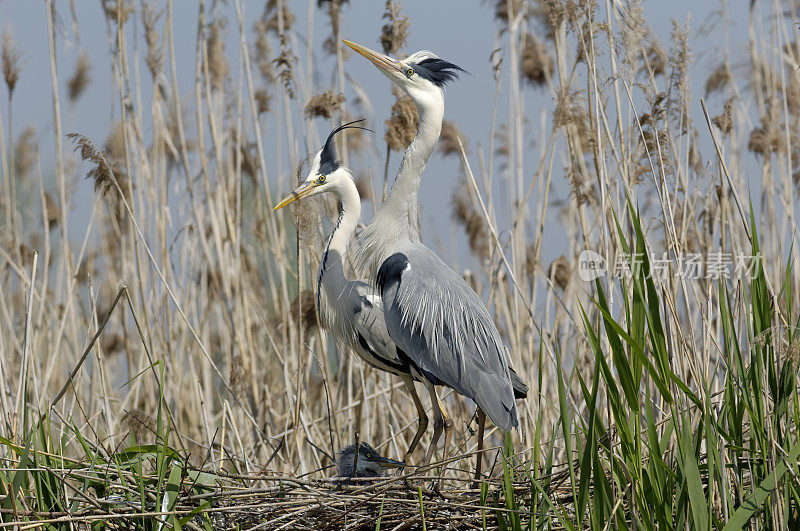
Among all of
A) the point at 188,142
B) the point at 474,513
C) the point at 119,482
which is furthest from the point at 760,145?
the point at 119,482

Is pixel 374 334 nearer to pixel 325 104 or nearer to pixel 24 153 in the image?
pixel 325 104

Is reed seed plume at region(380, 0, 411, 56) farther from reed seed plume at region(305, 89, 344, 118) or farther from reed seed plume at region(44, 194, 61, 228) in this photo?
reed seed plume at region(44, 194, 61, 228)

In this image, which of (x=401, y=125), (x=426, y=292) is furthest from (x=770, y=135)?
(x=426, y=292)

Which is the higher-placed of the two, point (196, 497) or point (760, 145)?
point (760, 145)

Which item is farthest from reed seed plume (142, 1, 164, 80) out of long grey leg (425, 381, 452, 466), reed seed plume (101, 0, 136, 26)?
long grey leg (425, 381, 452, 466)

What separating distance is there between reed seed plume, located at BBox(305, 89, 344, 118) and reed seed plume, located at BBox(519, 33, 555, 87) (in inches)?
36.7

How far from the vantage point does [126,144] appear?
10.9 feet

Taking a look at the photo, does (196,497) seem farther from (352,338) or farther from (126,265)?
(126,265)

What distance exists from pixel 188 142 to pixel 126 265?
773 millimetres

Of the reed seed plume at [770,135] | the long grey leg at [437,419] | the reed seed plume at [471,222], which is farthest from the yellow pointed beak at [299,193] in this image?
the reed seed plume at [770,135]

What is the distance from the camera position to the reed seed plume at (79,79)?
396cm

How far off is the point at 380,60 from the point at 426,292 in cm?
78

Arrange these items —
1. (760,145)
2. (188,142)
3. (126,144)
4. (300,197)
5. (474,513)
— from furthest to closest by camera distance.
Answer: (188,142), (760,145), (126,144), (300,197), (474,513)

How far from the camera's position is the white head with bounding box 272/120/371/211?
296 centimetres
